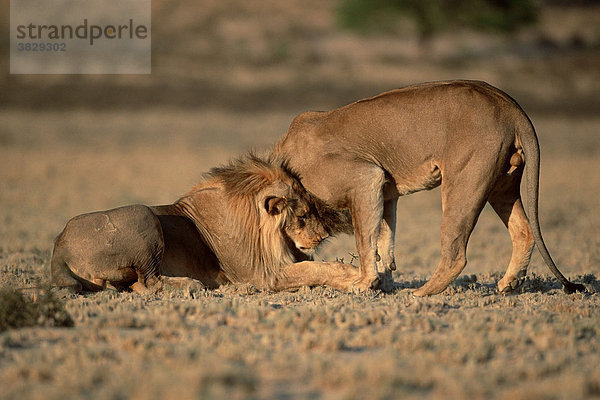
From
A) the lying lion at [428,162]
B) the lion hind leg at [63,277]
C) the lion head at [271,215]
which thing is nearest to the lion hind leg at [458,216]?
the lying lion at [428,162]

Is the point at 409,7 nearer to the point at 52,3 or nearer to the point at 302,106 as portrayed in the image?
the point at 302,106

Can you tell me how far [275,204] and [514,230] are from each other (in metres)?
2.09

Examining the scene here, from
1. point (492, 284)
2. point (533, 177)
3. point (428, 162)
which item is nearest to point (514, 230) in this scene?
point (533, 177)

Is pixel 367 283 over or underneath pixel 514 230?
underneath

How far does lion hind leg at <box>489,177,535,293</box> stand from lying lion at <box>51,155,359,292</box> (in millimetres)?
1332

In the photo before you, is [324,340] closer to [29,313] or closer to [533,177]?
[29,313]

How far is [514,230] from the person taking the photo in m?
7.02

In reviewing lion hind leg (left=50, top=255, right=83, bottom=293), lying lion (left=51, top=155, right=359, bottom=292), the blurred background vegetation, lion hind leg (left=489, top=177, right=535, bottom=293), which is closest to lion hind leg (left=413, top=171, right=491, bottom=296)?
lion hind leg (left=489, top=177, right=535, bottom=293)

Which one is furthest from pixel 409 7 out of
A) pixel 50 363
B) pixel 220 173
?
pixel 50 363

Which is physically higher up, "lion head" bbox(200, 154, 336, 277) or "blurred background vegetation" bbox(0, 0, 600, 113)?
"blurred background vegetation" bbox(0, 0, 600, 113)

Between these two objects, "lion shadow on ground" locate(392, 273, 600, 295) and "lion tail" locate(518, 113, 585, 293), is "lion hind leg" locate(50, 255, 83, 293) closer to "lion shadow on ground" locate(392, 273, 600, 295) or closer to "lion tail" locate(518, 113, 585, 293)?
"lion shadow on ground" locate(392, 273, 600, 295)

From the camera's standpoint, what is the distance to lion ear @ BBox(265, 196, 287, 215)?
680 cm

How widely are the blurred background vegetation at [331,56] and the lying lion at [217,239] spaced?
2416 centimetres

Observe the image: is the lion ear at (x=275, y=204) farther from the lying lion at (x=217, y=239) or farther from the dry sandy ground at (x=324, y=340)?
the dry sandy ground at (x=324, y=340)
